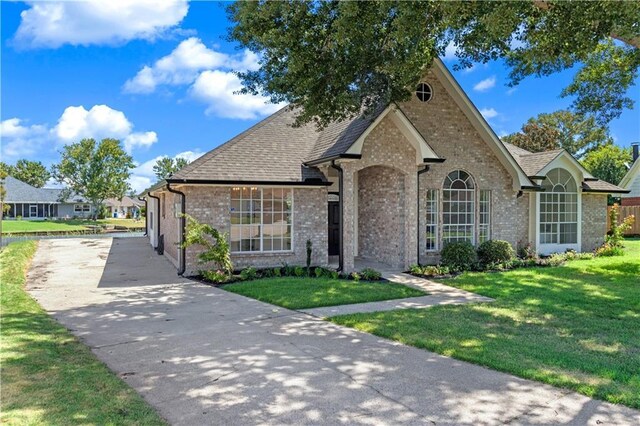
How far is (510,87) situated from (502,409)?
36.8 feet

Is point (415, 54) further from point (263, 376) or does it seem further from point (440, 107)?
point (263, 376)

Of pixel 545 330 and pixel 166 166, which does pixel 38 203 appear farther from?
pixel 545 330

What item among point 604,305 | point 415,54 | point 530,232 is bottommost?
point 604,305

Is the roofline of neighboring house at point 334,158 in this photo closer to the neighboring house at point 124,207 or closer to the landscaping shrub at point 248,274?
the landscaping shrub at point 248,274

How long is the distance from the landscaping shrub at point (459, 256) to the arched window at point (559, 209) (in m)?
5.31

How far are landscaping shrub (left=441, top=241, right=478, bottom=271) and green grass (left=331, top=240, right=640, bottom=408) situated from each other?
6.91 ft

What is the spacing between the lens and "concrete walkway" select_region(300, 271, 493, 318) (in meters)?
9.53

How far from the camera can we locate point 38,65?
1421cm

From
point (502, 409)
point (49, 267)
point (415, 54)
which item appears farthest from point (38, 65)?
point (502, 409)

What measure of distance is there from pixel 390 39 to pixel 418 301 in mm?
6241

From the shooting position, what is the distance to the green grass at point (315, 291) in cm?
1042

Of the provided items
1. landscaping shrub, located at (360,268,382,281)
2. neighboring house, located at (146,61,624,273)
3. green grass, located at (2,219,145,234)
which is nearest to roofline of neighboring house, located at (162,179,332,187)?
neighboring house, located at (146,61,624,273)

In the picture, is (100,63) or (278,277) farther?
(100,63)

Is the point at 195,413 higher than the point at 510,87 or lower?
lower
